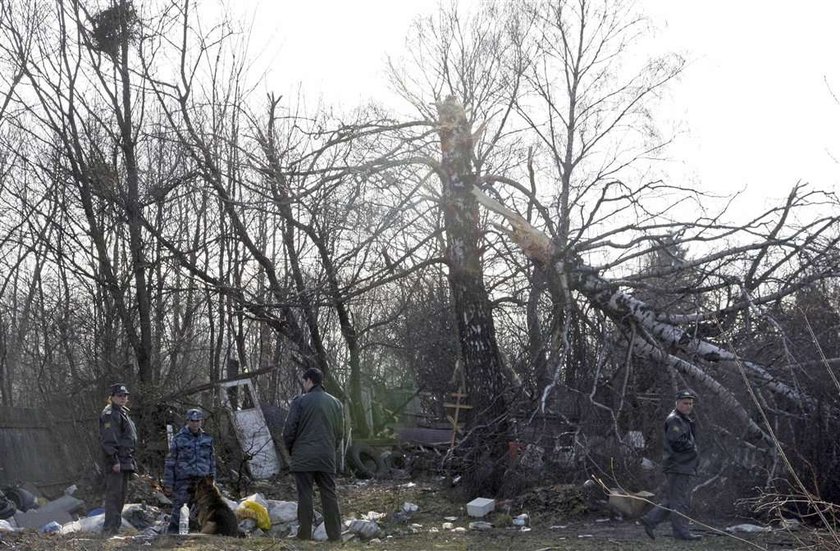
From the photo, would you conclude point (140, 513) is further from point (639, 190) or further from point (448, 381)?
point (448, 381)

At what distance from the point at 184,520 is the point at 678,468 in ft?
16.9

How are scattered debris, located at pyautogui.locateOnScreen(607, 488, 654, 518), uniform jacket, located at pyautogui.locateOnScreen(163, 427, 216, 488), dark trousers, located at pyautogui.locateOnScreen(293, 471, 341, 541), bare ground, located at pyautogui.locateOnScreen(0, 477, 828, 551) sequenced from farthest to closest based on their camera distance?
scattered debris, located at pyautogui.locateOnScreen(607, 488, 654, 518), uniform jacket, located at pyautogui.locateOnScreen(163, 427, 216, 488), dark trousers, located at pyautogui.locateOnScreen(293, 471, 341, 541), bare ground, located at pyautogui.locateOnScreen(0, 477, 828, 551)

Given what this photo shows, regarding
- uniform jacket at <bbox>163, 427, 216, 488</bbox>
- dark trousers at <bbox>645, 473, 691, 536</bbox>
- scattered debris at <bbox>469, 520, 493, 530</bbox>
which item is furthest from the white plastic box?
uniform jacket at <bbox>163, 427, 216, 488</bbox>

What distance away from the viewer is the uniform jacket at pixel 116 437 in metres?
10.1

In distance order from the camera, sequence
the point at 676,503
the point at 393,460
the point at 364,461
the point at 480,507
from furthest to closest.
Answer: the point at 393,460 → the point at 364,461 → the point at 480,507 → the point at 676,503

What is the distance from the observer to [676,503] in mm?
9328

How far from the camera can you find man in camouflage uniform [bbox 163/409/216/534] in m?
9.91

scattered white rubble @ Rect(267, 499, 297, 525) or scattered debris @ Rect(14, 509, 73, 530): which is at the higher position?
scattered debris @ Rect(14, 509, 73, 530)

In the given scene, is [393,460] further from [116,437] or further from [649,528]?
[649,528]

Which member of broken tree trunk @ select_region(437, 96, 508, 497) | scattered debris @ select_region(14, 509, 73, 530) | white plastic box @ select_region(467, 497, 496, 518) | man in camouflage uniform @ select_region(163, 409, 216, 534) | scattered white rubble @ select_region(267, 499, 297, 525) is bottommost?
white plastic box @ select_region(467, 497, 496, 518)

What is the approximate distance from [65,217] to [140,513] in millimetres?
10947

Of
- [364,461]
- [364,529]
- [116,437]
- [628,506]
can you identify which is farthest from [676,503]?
[364,461]

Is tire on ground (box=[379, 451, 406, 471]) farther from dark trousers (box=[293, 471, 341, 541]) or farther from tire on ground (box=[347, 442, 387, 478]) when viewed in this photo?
dark trousers (box=[293, 471, 341, 541])

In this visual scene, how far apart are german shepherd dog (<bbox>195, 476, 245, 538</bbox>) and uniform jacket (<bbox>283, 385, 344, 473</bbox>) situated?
105cm
